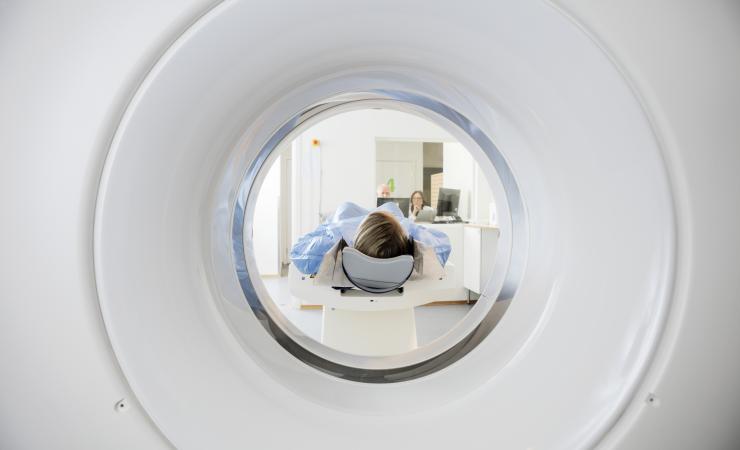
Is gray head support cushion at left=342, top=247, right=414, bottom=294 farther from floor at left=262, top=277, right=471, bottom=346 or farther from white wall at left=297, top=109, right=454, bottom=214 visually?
white wall at left=297, top=109, right=454, bottom=214

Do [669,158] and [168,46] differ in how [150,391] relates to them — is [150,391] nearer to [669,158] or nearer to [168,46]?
[168,46]

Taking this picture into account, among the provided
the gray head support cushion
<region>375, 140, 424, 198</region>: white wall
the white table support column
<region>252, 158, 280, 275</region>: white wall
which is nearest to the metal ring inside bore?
the gray head support cushion

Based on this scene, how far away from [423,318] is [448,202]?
1244mm

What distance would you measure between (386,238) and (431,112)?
45cm

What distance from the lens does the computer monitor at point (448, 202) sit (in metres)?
3.45

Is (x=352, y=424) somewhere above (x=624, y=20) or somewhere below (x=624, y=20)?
below

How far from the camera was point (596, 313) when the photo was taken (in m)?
0.38

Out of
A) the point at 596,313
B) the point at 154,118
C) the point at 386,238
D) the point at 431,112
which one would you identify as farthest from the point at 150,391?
the point at 386,238

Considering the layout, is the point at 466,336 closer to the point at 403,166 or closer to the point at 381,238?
the point at 381,238

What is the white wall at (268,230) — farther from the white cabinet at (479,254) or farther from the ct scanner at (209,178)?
the ct scanner at (209,178)

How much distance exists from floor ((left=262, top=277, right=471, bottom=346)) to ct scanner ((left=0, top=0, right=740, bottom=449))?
1.85 m

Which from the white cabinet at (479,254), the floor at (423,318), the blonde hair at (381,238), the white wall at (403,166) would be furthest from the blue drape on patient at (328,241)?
the white wall at (403,166)

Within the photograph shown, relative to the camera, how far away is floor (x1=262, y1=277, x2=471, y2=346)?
7.66 feet

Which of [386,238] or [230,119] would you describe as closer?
[230,119]
